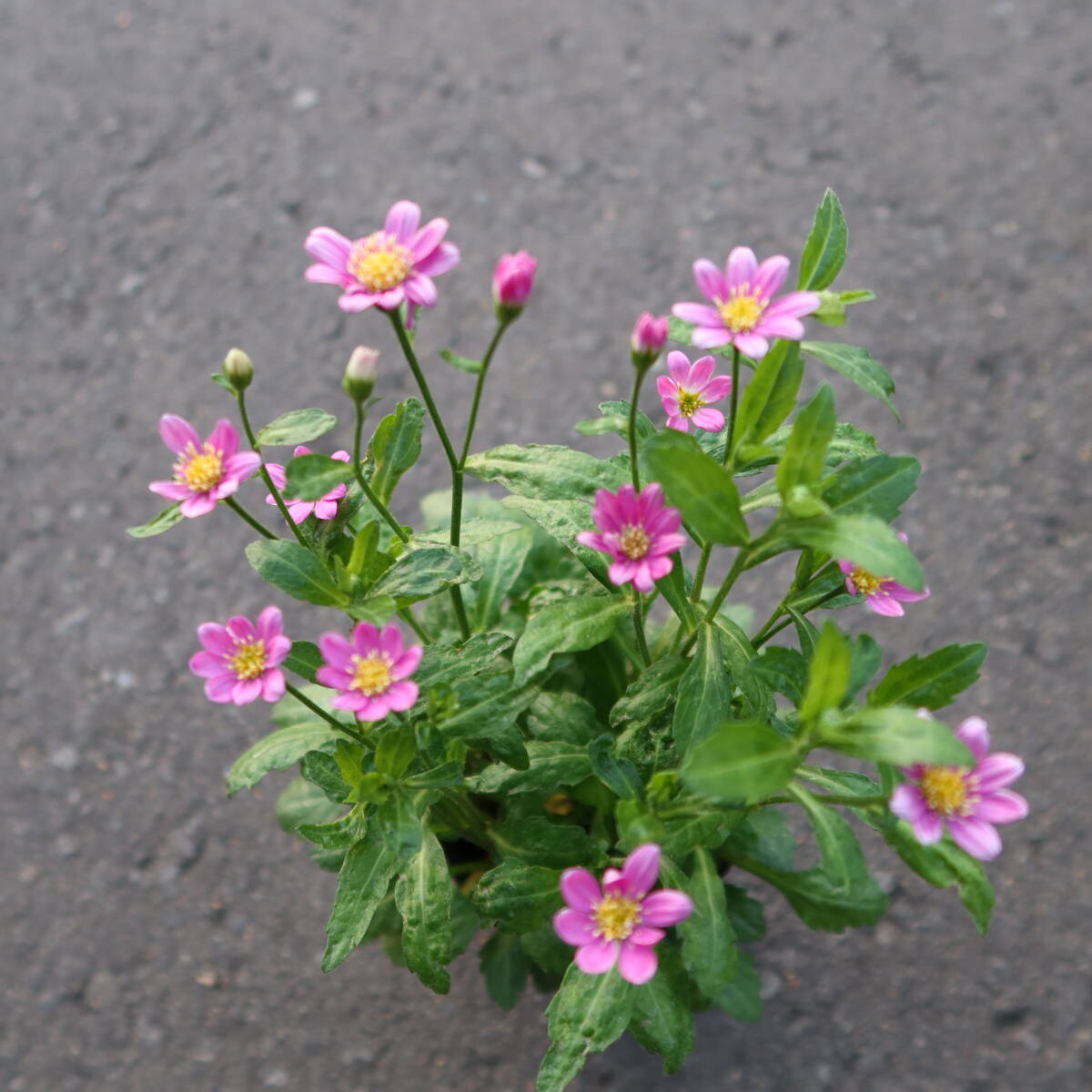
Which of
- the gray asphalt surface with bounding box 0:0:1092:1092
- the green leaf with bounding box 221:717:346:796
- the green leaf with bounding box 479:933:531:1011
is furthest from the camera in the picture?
the gray asphalt surface with bounding box 0:0:1092:1092

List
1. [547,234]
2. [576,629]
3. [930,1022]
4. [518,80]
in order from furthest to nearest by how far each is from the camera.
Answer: [518,80], [547,234], [930,1022], [576,629]

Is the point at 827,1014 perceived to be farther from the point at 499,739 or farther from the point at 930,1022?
the point at 499,739

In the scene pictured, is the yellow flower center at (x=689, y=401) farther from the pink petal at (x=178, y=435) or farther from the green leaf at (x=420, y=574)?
the pink petal at (x=178, y=435)

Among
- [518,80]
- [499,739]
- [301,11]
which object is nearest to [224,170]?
[301,11]

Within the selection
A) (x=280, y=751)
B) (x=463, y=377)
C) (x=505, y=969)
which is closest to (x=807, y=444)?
(x=280, y=751)

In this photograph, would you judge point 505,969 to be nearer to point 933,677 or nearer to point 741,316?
point 933,677

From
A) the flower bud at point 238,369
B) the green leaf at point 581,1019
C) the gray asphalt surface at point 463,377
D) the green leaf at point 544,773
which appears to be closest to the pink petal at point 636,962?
the green leaf at point 581,1019

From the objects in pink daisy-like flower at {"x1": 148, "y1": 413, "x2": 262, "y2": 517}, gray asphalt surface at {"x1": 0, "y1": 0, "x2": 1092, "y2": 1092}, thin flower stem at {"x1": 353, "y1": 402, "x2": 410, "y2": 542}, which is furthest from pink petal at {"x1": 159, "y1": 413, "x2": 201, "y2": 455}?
gray asphalt surface at {"x1": 0, "y1": 0, "x2": 1092, "y2": 1092}

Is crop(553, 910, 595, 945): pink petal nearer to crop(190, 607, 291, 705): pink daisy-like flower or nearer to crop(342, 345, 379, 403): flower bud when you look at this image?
crop(190, 607, 291, 705): pink daisy-like flower
